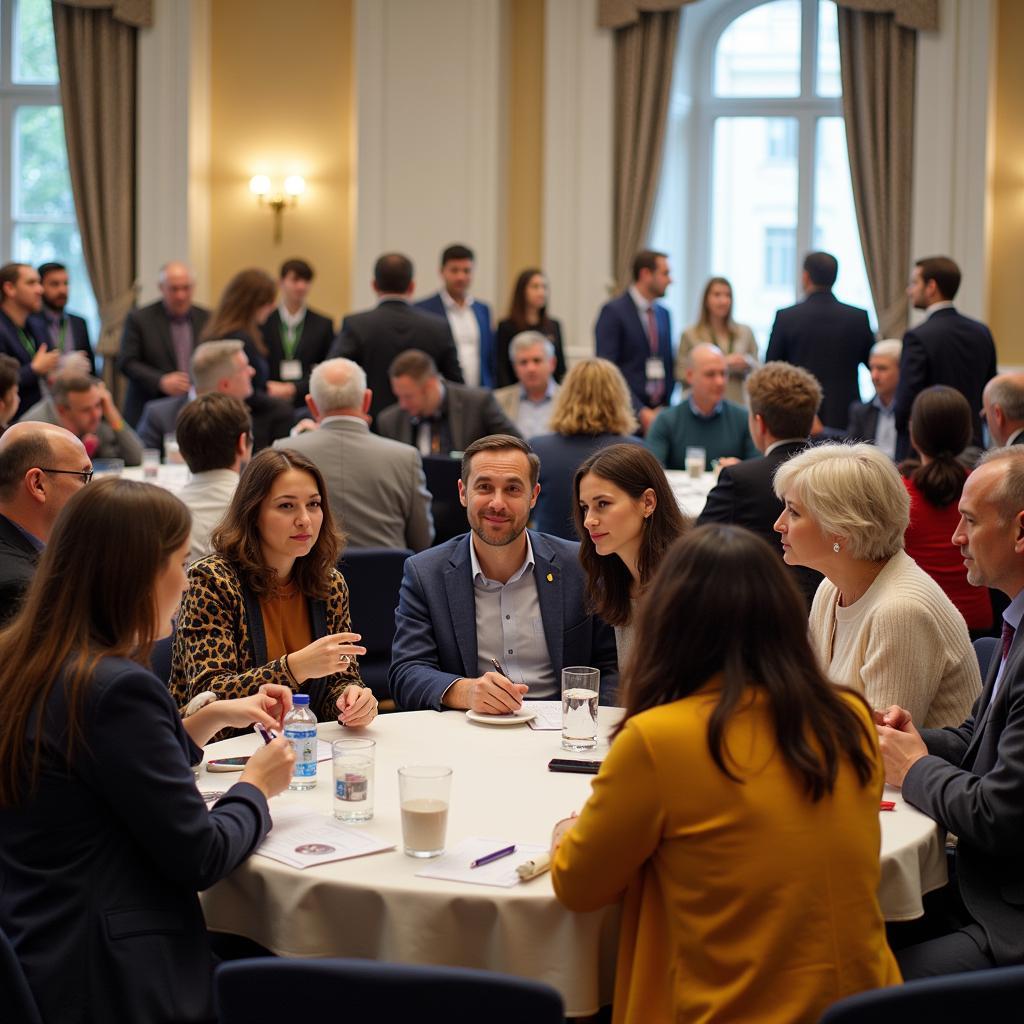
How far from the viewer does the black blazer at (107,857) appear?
2.04 metres

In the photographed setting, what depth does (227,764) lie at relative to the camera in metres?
2.67

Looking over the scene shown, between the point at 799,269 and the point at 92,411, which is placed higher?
the point at 799,269

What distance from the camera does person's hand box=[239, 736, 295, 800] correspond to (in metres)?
2.36

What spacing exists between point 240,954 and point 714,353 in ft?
16.0

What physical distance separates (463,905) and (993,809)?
0.89m

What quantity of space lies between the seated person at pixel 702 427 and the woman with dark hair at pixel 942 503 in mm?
2144

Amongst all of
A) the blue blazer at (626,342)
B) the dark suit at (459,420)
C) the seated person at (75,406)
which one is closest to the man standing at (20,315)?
the seated person at (75,406)

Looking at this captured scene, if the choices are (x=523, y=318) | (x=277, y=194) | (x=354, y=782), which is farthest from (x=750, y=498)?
(x=277, y=194)

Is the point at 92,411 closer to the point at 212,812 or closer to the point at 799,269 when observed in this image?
the point at 212,812

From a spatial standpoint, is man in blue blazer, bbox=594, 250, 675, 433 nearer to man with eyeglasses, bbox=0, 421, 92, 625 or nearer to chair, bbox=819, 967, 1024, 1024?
man with eyeglasses, bbox=0, 421, 92, 625

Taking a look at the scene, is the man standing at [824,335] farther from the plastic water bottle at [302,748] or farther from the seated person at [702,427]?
the plastic water bottle at [302,748]

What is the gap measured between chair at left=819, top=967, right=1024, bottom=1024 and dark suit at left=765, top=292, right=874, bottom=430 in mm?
6488

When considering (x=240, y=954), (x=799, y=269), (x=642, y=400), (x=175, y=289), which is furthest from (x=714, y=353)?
(x=240, y=954)

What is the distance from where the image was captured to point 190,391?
7230 millimetres
